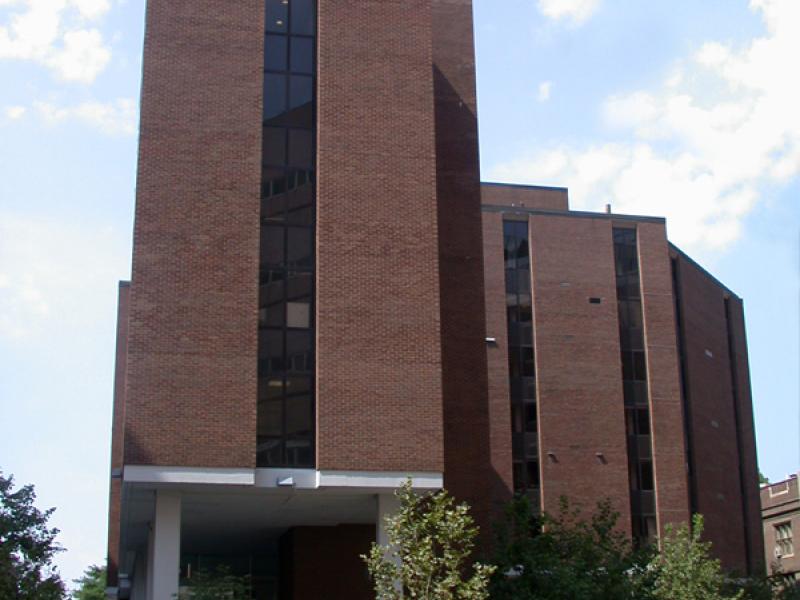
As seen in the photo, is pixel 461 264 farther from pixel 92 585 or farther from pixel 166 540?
pixel 92 585

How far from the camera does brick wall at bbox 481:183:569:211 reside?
73375 mm

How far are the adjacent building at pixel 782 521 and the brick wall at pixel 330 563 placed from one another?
47.7 m

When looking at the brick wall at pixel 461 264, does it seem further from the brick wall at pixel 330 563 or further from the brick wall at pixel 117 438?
the brick wall at pixel 117 438

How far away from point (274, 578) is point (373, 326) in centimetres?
1765

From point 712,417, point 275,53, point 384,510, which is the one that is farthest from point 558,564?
point 712,417

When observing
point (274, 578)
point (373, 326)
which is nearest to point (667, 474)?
point (274, 578)

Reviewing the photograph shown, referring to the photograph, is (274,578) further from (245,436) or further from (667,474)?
(667,474)

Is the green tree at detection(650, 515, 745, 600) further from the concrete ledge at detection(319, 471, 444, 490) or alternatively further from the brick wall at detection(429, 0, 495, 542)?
the concrete ledge at detection(319, 471, 444, 490)

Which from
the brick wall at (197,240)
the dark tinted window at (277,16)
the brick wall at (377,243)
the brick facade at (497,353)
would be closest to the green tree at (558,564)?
the brick wall at (377,243)

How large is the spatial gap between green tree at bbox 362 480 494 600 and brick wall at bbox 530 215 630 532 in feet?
108

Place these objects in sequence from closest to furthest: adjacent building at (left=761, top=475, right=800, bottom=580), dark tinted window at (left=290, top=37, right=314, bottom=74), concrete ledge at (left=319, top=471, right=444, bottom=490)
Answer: concrete ledge at (left=319, top=471, right=444, bottom=490) → dark tinted window at (left=290, top=37, right=314, bottom=74) → adjacent building at (left=761, top=475, right=800, bottom=580)

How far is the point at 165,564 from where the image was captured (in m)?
30.0

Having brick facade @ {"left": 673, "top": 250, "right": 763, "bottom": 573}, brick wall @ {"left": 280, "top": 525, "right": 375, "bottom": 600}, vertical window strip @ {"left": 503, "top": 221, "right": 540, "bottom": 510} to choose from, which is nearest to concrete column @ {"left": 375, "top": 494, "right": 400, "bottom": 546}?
brick wall @ {"left": 280, "top": 525, "right": 375, "bottom": 600}

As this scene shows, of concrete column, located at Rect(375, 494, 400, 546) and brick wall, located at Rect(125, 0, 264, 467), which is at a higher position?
brick wall, located at Rect(125, 0, 264, 467)
